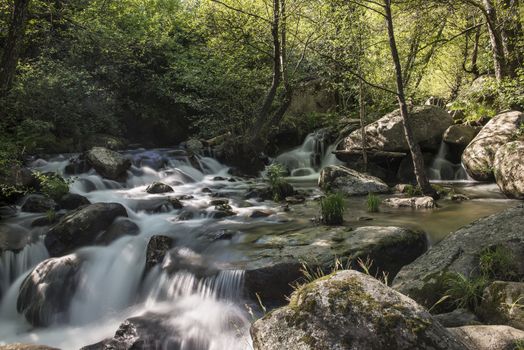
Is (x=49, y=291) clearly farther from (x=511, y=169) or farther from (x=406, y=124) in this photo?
(x=511, y=169)

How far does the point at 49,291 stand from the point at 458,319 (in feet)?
20.6

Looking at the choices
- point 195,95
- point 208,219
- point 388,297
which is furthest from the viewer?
point 195,95

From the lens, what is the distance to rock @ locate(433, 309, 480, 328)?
4.04 m

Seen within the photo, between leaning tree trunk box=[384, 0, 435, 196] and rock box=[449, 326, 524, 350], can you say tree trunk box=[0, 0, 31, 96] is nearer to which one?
leaning tree trunk box=[384, 0, 435, 196]

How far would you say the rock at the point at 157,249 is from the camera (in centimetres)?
723

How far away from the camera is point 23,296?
6922 mm

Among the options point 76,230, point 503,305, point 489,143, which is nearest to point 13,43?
point 76,230

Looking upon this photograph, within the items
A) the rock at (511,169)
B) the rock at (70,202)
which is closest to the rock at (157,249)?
the rock at (70,202)

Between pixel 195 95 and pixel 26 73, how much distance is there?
670 centimetres

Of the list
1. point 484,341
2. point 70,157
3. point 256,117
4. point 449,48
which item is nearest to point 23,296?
point 484,341

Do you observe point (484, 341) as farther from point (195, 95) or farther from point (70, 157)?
point (195, 95)

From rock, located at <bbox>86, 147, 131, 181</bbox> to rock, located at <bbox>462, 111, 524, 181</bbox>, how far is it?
1147 cm

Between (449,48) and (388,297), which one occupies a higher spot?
(449,48)

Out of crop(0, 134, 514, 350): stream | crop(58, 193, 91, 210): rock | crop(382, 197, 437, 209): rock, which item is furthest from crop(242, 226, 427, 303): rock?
crop(58, 193, 91, 210): rock
